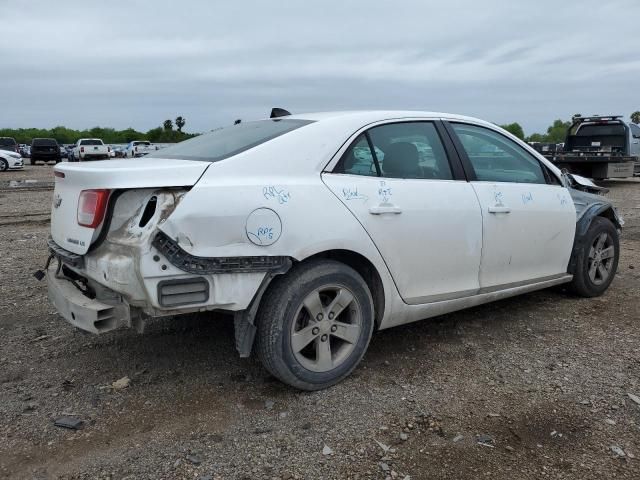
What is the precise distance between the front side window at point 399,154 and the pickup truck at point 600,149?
1505 cm

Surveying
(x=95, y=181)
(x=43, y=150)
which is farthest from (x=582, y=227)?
(x=43, y=150)

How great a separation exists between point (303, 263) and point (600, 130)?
18553 millimetres

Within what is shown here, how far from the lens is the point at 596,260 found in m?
5.15

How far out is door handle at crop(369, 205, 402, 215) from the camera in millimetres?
3449

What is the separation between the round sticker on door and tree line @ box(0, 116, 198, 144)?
3303 inches

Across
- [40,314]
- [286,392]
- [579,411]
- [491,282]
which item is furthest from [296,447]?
[40,314]

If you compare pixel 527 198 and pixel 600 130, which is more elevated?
pixel 600 130

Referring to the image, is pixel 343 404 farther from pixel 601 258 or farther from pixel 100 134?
pixel 100 134

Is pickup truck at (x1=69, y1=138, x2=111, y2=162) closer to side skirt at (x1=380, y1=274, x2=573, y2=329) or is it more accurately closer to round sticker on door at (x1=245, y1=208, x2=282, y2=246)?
side skirt at (x1=380, y1=274, x2=573, y2=329)

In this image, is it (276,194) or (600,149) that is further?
(600,149)

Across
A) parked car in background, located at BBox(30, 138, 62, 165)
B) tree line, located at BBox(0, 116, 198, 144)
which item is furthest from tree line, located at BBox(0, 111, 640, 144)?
parked car in background, located at BBox(30, 138, 62, 165)

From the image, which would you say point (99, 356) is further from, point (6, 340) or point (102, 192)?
point (102, 192)

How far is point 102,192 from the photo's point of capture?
118 inches

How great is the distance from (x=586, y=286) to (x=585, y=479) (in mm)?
2794
